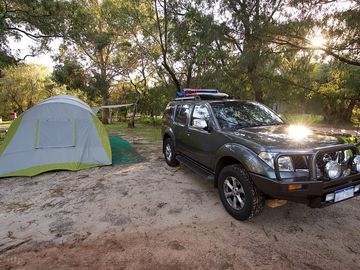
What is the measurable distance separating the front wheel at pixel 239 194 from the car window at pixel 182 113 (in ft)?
5.98

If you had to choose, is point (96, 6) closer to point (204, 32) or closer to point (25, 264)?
point (204, 32)

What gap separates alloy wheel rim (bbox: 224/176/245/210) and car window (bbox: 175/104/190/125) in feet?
6.25

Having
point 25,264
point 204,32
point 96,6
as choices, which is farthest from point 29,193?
point 96,6

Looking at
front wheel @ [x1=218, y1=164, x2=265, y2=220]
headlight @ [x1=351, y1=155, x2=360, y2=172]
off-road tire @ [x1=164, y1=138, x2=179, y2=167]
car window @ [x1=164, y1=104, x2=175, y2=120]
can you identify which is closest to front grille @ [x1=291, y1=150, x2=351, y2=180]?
headlight @ [x1=351, y1=155, x2=360, y2=172]

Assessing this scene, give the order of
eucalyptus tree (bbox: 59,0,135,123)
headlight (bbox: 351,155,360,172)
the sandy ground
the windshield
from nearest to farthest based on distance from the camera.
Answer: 1. the sandy ground
2. headlight (bbox: 351,155,360,172)
3. the windshield
4. eucalyptus tree (bbox: 59,0,135,123)

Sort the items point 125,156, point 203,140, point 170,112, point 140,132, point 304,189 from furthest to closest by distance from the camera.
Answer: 1. point 140,132
2. point 125,156
3. point 170,112
4. point 203,140
5. point 304,189

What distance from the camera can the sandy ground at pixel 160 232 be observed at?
217 cm

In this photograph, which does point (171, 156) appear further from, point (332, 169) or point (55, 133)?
point (332, 169)

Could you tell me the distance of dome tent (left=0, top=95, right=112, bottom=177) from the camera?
16.4 feet

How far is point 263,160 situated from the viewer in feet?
8.07

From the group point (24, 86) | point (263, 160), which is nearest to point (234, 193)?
point (263, 160)

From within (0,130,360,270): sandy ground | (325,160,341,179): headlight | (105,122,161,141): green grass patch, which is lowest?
(0,130,360,270): sandy ground

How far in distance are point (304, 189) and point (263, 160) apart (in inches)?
20.0

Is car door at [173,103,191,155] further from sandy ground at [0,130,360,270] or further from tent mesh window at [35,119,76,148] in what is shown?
tent mesh window at [35,119,76,148]
